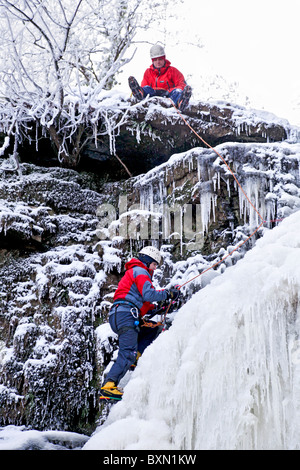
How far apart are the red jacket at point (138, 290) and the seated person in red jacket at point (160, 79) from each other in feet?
12.4

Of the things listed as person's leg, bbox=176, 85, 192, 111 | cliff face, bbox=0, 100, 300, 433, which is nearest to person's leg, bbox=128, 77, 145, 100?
cliff face, bbox=0, 100, 300, 433

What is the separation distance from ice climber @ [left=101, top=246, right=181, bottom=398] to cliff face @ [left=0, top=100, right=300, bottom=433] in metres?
0.94

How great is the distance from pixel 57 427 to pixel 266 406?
3016 mm

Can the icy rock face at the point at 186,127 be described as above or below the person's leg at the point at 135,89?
below

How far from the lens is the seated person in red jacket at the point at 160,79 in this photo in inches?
259

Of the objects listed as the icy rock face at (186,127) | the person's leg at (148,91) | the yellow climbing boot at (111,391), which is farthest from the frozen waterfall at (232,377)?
the person's leg at (148,91)

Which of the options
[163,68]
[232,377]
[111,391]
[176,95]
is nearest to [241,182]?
[176,95]

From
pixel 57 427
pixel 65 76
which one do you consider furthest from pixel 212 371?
pixel 65 76

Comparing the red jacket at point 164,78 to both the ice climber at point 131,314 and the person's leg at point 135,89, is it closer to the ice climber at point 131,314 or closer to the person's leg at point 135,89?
the person's leg at point 135,89

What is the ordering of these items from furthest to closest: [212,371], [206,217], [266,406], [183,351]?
[206,217] < [183,351] < [212,371] < [266,406]

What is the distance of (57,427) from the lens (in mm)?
4289

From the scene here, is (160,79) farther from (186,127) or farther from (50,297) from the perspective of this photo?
(50,297)

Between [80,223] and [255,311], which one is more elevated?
[80,223]

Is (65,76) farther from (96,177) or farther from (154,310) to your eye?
(154,310)
